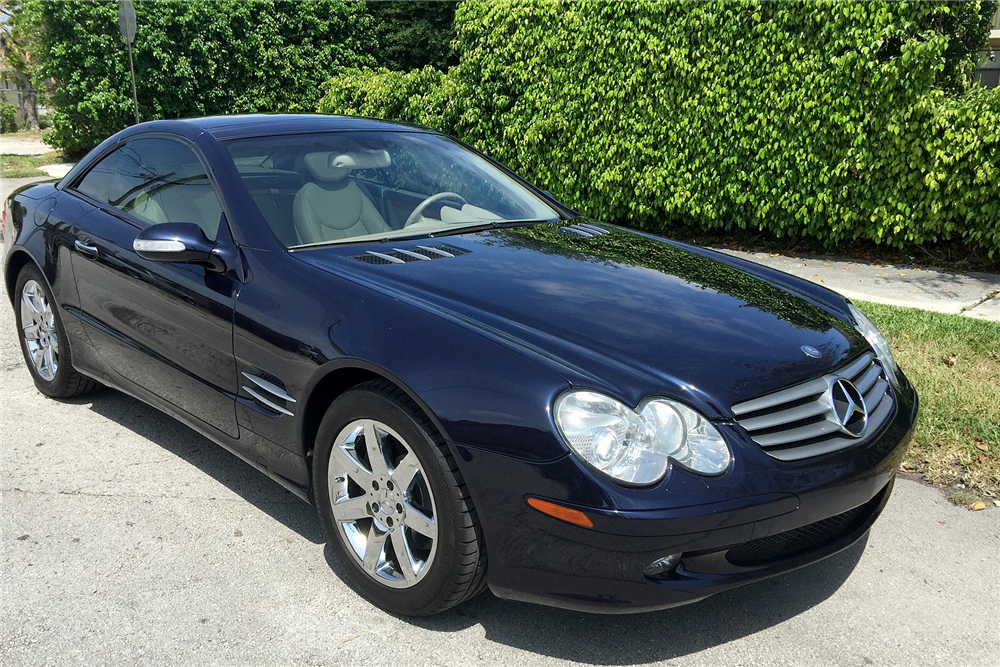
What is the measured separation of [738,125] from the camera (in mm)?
8070

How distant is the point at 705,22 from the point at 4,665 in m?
7.45

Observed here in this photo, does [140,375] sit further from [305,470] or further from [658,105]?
[658,105]

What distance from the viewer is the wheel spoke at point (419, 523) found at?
8.62 ft

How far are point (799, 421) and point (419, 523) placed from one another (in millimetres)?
1163

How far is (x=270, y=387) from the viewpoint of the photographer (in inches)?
122

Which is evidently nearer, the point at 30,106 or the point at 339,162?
the point at 339,162

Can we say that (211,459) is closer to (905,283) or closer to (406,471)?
(406,471)

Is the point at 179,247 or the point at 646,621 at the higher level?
the point at 179,247

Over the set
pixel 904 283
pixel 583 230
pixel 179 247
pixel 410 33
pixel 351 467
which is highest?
pixel 410 33

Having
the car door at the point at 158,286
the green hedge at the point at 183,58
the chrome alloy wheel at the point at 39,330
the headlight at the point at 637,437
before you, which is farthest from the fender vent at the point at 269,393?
the green hedge at the point at 183,58

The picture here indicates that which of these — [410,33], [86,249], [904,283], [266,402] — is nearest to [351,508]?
[266,402]

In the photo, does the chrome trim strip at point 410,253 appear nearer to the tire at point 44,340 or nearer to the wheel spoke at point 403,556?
the wheel spoke at point 403,556

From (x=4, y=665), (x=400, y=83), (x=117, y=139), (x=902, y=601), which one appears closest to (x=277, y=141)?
(x=117, y=139)

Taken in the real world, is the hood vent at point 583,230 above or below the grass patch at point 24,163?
A: above
